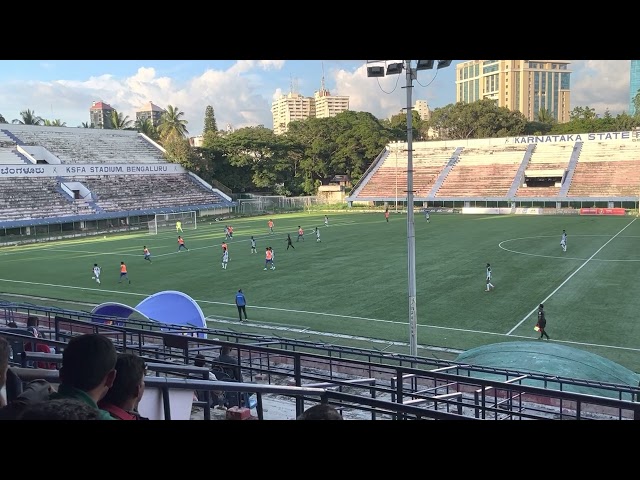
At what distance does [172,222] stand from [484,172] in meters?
38.0

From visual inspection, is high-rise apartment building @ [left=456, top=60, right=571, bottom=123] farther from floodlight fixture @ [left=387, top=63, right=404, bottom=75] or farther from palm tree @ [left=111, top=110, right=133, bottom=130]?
floodlight fixture @ [left=387, top=63, right=404, bottom=75]

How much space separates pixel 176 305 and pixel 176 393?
12.3 metres

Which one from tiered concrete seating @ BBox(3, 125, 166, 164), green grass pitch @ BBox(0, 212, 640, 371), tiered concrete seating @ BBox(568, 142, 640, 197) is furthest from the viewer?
tiered concrete seating @ BBox(3, 125, 166, 164)

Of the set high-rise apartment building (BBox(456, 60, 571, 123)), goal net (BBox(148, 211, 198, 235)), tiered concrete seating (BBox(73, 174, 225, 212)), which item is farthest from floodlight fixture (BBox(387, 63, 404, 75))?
high-rise apartment building (BBox(456, 60, 571, 123))

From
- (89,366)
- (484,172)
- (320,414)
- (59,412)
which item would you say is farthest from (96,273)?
(484,172)

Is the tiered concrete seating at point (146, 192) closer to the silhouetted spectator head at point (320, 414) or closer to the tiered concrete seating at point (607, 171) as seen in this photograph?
the tiered concrete seating at point (607, 171)

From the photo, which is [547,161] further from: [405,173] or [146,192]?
[146,192]

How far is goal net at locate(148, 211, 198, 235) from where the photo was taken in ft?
179

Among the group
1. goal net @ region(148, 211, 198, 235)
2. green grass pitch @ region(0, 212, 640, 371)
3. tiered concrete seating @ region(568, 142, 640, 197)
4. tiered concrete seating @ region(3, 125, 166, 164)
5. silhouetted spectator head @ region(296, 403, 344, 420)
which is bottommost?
green grass pitch @ region(0, 212, 640, 371)

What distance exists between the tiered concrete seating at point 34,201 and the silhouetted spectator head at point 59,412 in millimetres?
54215

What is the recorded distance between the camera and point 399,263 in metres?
31.3

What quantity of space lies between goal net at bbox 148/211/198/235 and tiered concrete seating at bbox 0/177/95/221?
6603 millimetres
